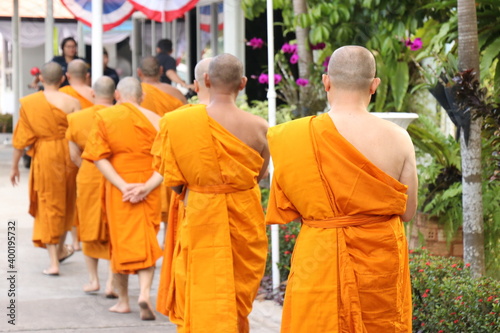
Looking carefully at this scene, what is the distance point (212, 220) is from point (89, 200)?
106 inches

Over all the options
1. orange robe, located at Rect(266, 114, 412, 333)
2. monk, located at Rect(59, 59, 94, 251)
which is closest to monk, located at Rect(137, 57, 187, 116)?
monk, located at Rect(59, 59, 94, 251)

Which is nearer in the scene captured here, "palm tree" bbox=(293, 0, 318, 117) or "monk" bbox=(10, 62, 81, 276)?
"monk" bbox=(10, 62, 81, 276)

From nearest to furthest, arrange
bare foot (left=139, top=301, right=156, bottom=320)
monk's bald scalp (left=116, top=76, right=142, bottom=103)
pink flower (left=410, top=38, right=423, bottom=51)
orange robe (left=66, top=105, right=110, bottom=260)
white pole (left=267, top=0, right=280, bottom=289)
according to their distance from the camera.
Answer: bare foot (left=139, top=301, right=156, bottom=320) < monk's bald scalp (left=116, top=76, right=142, bottom=103) < white pole (left=267, top=0, right=280, bottom=289) < orange robe (left=66, top=105, right=110, bottom=260) < pink flower (left=410, top=38, right=423, bottom=51)

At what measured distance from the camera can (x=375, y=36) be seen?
9734mm

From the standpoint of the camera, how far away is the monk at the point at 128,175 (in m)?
7.31

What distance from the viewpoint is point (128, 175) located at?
7387 mm

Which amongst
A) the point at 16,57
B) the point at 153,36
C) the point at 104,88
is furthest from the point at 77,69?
the point at 153,36

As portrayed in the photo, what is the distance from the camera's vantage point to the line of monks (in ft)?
14.6

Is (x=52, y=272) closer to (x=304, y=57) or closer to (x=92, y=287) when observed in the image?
(x=92, y=287)

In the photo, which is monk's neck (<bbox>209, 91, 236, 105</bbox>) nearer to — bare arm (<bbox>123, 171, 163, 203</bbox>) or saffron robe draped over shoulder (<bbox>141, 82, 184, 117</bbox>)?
bare arm (<bbox>123, 171, 163, 203</bbox>)

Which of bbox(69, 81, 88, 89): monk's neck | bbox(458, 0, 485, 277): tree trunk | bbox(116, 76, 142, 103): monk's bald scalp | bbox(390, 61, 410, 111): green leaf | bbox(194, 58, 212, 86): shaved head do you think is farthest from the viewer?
bbox(390, 61, 410, 111): green leaf

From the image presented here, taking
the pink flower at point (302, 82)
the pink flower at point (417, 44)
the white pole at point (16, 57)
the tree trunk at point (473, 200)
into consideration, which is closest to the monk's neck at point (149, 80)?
the pink flower at point (302, 82)

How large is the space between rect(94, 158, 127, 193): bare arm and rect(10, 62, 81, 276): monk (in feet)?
6.40

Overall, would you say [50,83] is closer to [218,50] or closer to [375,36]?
[375,36]
